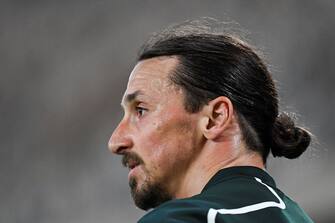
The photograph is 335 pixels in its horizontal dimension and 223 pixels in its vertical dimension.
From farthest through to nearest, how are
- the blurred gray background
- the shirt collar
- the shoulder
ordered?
the blurred gray background → the shirt collar → the shoulder

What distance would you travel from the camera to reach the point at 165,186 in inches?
39.1

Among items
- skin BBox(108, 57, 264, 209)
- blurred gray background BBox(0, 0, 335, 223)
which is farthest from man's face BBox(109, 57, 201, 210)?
blurred gray background BBox(0, 0, 335, 223)

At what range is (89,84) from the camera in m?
2.62

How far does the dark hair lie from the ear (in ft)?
0.04

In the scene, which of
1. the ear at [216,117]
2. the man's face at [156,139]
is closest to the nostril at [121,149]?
the man's face at [156,139]

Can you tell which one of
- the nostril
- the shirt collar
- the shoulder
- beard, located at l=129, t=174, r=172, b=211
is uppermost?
the nostril

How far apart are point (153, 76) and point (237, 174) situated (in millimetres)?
196

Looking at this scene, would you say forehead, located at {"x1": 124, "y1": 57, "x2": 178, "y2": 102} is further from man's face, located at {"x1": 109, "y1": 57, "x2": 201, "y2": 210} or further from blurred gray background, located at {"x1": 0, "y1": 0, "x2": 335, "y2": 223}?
blurred gray background, located at {"x1": 0, "y1": 0, "x2": 335, "y2": 223}

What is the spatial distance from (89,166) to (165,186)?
1.57 meters

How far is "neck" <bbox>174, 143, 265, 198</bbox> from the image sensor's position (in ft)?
3.18

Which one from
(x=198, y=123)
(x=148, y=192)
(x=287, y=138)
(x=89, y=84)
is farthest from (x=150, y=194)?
(x=89, y=84)

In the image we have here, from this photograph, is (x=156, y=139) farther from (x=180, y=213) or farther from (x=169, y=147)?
(x=180, y=213)

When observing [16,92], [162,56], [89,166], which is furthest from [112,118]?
[162,56]

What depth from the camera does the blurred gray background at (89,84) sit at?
238 centimetres
